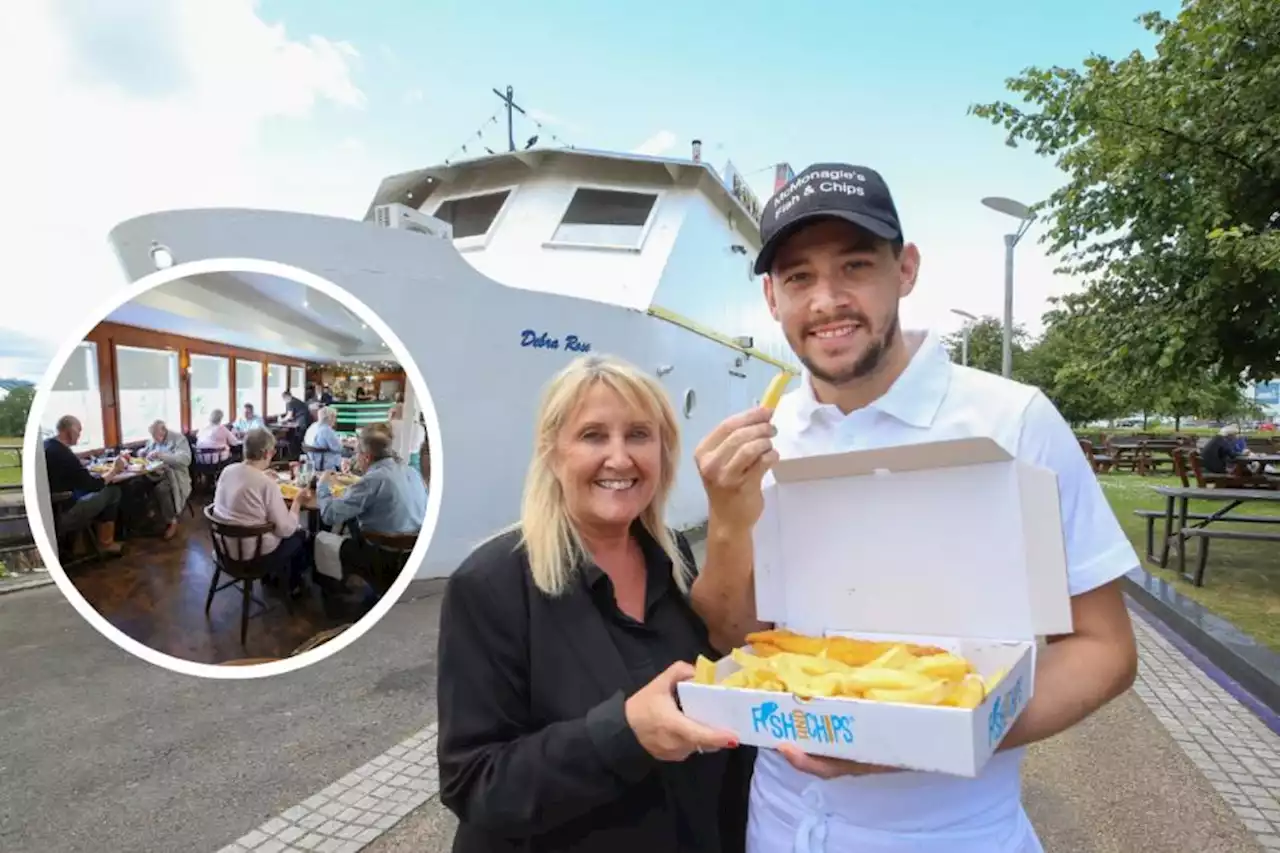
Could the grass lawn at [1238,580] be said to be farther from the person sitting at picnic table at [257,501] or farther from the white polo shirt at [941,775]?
the person sitting at picnic table at [257,501]

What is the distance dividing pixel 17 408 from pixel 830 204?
1.98 meters

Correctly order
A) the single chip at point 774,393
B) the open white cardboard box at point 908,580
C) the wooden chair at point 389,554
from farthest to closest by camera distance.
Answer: the wooden chair at point 389,554
the single chip at point 774,393
the open white cardboard box at point 908,580

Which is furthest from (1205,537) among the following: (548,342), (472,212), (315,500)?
(472,212)

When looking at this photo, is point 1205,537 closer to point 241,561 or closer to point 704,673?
point 704,673

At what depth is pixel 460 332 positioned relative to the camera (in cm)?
729

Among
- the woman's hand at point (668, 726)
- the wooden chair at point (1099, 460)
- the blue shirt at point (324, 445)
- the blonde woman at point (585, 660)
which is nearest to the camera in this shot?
the woman's hand at point (668, 726)

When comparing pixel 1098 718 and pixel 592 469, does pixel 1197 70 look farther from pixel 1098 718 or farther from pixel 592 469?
pixel 592 469

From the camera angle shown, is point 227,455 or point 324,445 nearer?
point 227,455

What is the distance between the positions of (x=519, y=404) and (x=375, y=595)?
5438mm

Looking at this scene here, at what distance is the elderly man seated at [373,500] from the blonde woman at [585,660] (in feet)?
2.25

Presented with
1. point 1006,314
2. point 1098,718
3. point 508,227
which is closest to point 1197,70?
point 1098,718

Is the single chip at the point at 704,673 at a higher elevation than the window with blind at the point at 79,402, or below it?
below

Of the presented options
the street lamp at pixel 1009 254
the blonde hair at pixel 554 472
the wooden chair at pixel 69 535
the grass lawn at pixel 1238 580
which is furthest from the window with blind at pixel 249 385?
the street lamp at pixel 1009 254

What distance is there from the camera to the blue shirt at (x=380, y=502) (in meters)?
2.26
